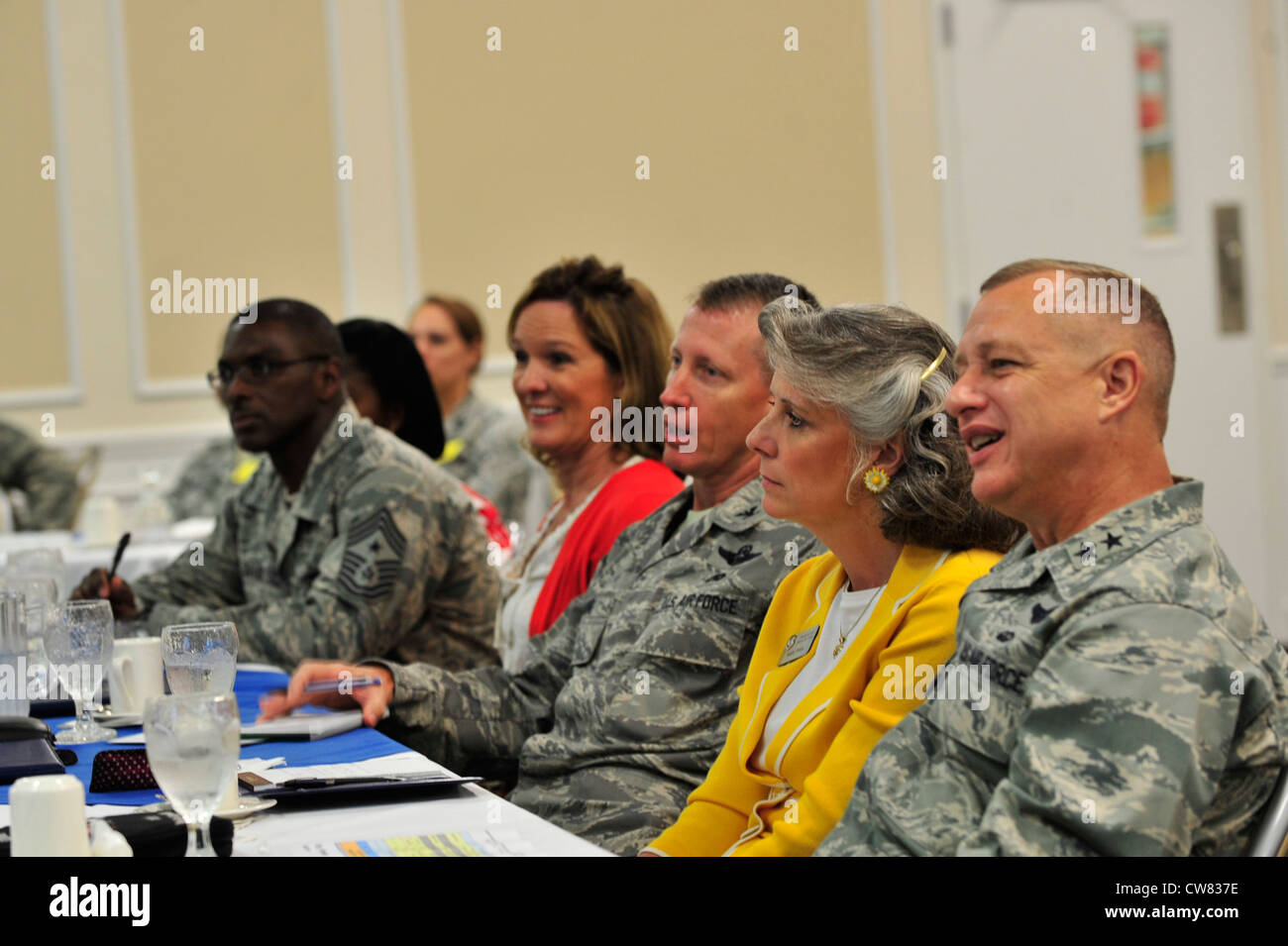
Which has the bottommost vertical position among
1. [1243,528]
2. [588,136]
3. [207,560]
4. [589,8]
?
[1243,528]

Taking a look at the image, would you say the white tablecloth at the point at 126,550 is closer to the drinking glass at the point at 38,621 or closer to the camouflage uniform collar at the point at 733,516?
the drinking glass at the point at 38,621

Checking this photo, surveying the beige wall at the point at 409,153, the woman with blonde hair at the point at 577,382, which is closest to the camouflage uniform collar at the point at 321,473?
the woman with blonde hair at the point at 577,382

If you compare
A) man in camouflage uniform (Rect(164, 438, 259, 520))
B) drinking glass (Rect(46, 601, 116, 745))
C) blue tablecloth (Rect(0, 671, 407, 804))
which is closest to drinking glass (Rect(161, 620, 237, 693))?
blue tablecloth (Rect(0, 671, 407, 804))

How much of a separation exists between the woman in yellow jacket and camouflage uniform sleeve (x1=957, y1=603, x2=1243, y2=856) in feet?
1.19

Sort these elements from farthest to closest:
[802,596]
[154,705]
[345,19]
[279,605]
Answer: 1. [345,19]
2. [279,605]
3. [802,596]
4. [154,705]

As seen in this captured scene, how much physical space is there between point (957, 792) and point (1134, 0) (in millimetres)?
5007

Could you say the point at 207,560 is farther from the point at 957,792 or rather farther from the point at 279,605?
the point at 957,792

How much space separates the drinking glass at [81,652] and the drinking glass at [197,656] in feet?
0.65

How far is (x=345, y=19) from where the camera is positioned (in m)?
5.91

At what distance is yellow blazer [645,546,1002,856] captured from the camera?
4.95 ft

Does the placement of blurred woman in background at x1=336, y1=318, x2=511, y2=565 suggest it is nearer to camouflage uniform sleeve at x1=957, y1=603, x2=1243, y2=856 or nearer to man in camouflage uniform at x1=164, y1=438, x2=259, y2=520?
man in camouflage uniform at x1=164, y1=438, x2=259, y2=520

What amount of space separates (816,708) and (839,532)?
0.23 m

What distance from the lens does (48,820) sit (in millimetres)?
1090
